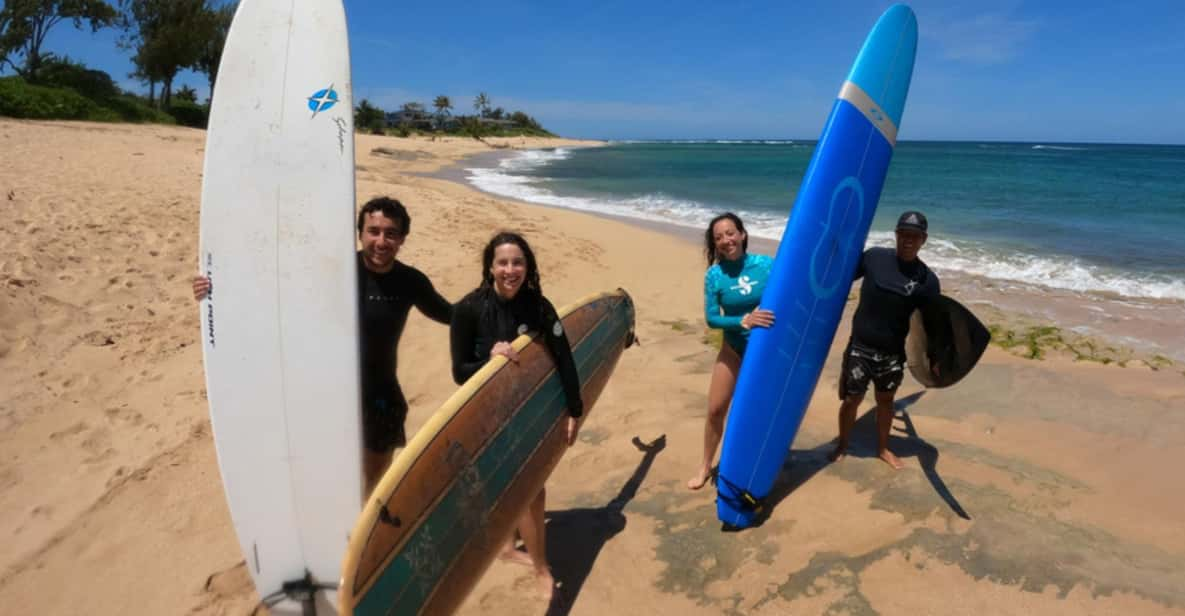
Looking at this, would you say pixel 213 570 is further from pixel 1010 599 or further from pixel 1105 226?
pixel 1105 226

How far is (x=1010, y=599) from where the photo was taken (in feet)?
7.16

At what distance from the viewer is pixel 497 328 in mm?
2379

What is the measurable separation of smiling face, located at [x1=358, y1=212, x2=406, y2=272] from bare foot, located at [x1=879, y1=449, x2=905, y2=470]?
2579 millimetres

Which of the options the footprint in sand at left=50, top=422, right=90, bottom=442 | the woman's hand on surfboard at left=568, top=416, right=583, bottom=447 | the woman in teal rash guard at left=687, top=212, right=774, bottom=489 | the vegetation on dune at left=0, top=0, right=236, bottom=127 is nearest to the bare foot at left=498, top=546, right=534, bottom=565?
the woman's hand on surfboard at left=568, top=416, right=583, bottom=447

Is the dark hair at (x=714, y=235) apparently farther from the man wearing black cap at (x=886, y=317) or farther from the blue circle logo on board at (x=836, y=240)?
the man wearing black cap at (x=886, y=317)

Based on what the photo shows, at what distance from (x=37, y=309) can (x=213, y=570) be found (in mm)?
3361

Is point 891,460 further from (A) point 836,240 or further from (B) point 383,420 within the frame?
(B) point 383,420

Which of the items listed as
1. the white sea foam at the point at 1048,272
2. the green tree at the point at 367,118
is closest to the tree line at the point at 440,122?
the green tree at the point at 367,118

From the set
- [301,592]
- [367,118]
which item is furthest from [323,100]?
[367,118]

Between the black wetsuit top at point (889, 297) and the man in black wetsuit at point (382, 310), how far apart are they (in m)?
1.98

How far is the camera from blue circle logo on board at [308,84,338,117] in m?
2.84

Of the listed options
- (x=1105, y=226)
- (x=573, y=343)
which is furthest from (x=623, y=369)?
(x=1105, y=226)

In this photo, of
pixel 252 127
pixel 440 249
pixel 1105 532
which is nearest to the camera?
→ pixel 1105 532

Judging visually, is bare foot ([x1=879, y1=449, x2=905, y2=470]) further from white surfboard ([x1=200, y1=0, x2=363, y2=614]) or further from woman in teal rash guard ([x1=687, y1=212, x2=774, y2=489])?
white surfboard ([x1=200, y1=0, x2=363, y2=614])
